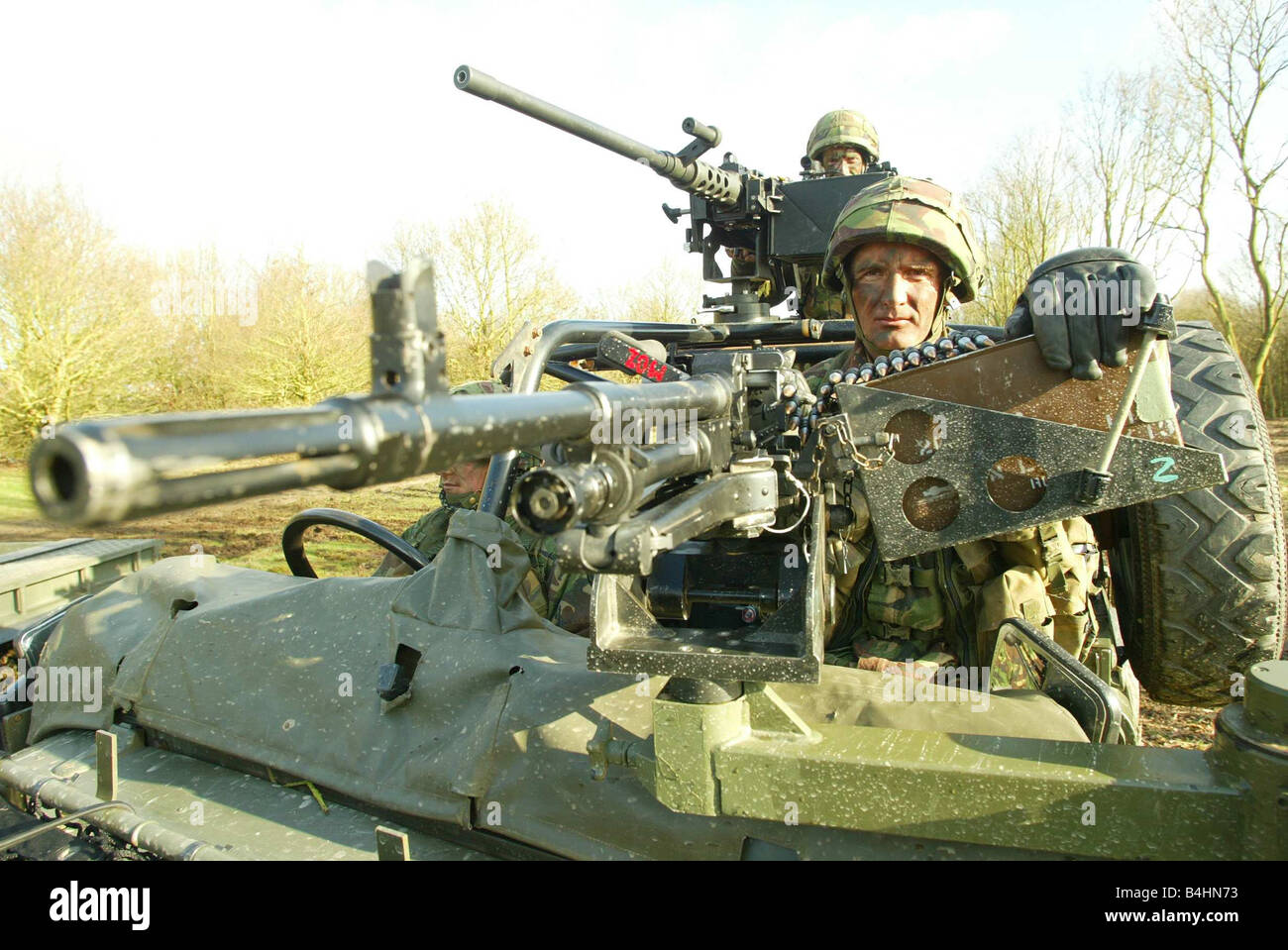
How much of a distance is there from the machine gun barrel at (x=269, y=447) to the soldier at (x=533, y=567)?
2011 millimetres

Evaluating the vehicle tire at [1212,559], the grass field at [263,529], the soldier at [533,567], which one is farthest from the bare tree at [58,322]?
the vehicle tire at [1212,559]

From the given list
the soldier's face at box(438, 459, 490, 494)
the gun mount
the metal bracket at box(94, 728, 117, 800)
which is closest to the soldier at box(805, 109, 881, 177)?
the soldier's face at box(438, 459, 490, 494)

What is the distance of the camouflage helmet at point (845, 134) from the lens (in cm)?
718

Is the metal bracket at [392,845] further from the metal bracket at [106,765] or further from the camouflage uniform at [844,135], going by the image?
the camouflage uniform at [844,135]

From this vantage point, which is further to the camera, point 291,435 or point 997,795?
point 997,795

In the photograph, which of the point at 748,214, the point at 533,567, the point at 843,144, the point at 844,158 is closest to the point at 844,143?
the point at 843,144

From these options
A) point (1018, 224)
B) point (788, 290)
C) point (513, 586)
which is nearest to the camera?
point (513, 586)

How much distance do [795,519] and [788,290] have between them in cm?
449

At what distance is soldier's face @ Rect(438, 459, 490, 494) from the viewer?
4.76 metres

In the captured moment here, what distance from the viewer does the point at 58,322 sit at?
16.6m

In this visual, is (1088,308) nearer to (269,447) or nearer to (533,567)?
(269,447)

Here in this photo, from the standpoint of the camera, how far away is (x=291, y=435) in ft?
3.23
